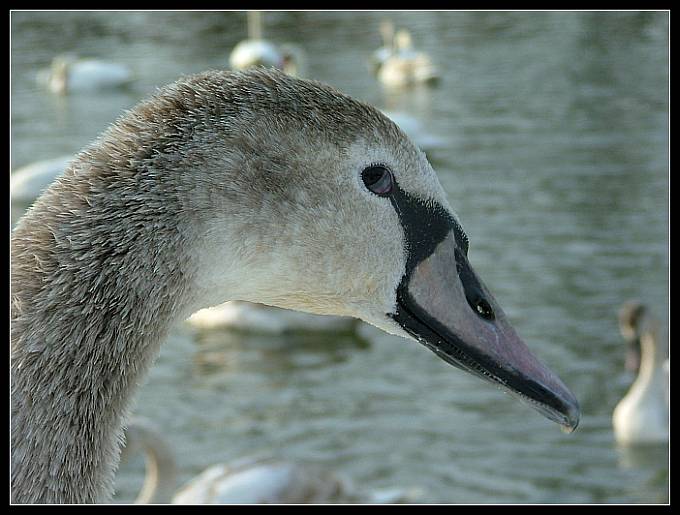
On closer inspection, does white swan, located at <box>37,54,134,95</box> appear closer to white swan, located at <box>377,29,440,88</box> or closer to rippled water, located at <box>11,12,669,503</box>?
rippled water, located at <box>11,12,669,503</box>

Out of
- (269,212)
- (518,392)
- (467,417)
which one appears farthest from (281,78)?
(467,417)

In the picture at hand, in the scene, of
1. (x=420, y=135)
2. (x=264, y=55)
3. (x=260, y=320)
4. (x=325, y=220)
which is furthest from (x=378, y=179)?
(x=264, y=55)

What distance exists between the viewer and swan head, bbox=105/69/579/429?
7.98ft

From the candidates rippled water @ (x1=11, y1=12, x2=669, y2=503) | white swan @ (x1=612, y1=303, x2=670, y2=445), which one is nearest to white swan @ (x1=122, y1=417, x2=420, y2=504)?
rippled water @ (x1=11, y1=12, x2=669, y2=503)

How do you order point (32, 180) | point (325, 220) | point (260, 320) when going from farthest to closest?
point (32, 180) → point (260, 320) → point (325, 220)

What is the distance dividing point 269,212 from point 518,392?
0.67m

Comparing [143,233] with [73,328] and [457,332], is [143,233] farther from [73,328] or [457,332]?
[457,332]

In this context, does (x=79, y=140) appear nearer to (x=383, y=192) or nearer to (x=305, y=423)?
(x=305, y=423)

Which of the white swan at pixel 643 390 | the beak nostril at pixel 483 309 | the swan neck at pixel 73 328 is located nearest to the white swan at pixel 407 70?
the white swan at pixel 643 390

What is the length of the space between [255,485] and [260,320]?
12.9 feet

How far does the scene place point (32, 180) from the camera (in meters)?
14.4

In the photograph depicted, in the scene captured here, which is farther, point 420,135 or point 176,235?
point 420,135

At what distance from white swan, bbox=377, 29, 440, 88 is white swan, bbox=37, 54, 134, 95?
4.25 m

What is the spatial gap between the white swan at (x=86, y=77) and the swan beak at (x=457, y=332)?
60.4 ft
